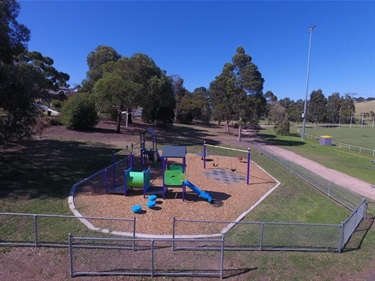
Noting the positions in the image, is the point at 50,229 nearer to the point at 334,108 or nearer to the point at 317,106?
the point at 317,106

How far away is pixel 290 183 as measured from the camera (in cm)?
1691

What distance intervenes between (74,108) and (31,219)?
78.6 ft

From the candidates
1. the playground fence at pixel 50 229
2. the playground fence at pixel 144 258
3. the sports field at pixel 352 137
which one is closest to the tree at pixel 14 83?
the playground fence at pixel 50 229

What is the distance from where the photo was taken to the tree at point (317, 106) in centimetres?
11731

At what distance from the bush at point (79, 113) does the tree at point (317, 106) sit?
106 metres

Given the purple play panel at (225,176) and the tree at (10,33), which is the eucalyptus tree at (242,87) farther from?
the tree at (10,33)

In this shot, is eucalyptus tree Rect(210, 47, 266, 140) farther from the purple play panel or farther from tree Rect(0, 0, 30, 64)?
tree Rect(0, 0, 30, 64)

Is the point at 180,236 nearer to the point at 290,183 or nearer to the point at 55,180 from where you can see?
the point at 55,180

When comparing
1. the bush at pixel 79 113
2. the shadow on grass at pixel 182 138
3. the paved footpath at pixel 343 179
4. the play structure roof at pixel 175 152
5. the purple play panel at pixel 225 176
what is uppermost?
the bush at pixel 79 113

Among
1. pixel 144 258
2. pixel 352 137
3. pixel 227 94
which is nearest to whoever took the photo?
pixel 144 258

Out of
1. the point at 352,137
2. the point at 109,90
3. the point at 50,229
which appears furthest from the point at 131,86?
the point at 352,137

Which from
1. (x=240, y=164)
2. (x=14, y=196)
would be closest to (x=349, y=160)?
(x=240, y=164)

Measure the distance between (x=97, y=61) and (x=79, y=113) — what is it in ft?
79.4

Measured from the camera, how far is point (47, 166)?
17.0 meters
